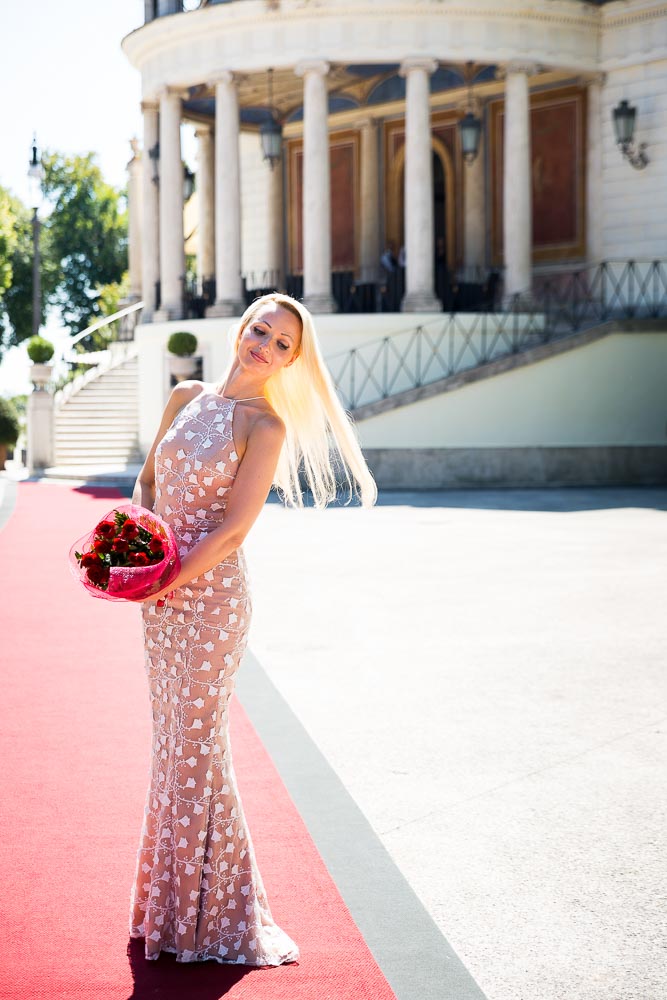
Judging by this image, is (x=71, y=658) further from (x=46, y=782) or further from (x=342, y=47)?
(x=342, y=47)

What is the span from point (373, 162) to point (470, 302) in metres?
5.77

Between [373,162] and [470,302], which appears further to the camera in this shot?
[373,162]

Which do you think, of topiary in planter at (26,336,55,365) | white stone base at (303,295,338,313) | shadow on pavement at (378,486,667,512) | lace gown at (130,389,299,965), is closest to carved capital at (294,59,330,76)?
white stone base at (303,295,338,313)

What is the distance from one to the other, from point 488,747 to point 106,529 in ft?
9.76

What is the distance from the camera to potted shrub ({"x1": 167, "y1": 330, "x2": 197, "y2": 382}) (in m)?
25.1

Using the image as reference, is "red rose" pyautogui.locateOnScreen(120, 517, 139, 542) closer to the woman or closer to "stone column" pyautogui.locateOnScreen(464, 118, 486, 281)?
the woman

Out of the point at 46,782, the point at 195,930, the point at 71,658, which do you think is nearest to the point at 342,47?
the point at 71,658

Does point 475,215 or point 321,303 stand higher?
point 475,215

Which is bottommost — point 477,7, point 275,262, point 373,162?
point 275,262

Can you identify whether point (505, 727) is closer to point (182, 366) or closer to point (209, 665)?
point (209, 665)

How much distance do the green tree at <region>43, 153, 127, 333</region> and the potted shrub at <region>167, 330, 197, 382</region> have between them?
43.6 m

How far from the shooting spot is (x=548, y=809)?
5117 millimetres

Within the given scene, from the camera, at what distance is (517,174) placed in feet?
80.9

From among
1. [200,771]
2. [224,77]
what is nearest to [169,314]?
[224,77]
